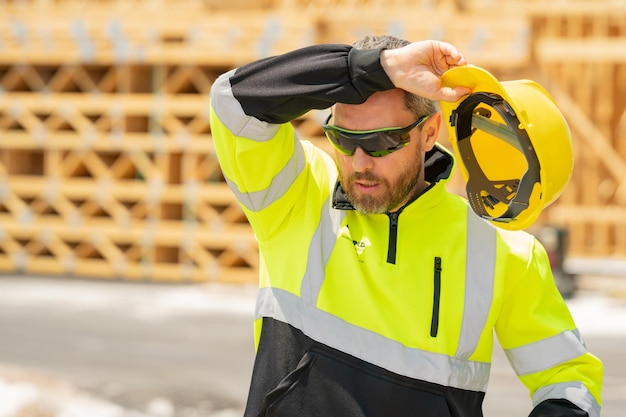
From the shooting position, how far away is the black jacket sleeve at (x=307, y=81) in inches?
105

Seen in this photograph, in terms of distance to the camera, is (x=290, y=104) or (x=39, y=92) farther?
(x=39, y=92)

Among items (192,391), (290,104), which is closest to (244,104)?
(290,104)

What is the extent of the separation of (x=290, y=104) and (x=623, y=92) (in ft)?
47.1

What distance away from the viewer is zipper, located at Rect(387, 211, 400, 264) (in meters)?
2.83

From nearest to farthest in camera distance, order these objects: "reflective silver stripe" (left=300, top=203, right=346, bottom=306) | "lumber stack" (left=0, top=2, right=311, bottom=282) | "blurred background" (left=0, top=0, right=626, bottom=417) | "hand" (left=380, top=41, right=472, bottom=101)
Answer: "hand" (left=380, top=41, right=472, bottom=101) → "reflective silver stripe" (left=300, top=203, right=346, bottom=306) → "blurred background" (left=0, top=0, right=626, bottom=417) → "lumber stack" (left=0, top=2, right=311, bottom=282)

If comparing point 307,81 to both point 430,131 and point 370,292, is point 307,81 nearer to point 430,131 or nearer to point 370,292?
point 430,131

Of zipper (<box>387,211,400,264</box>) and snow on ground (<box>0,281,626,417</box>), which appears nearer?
zipper (<box>387,211,400,264</box>)

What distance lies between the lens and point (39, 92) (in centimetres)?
1365

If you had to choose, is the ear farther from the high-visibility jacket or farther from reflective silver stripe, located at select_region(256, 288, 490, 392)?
reflective silver stripe, located at select_region(256, 288, 490, 392)

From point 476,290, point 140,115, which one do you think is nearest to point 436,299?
point 476,290

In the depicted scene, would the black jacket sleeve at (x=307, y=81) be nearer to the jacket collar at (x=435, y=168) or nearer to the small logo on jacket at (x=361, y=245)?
the jacket collar at (x=435, y=168)

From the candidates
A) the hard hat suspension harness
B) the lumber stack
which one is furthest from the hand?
the lumber stack

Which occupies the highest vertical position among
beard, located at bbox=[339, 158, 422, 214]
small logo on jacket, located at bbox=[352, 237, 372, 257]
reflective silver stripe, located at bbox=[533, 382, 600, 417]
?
beard, located at bbox=[339, 158, 422, 214]

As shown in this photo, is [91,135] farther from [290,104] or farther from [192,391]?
[290,104]
